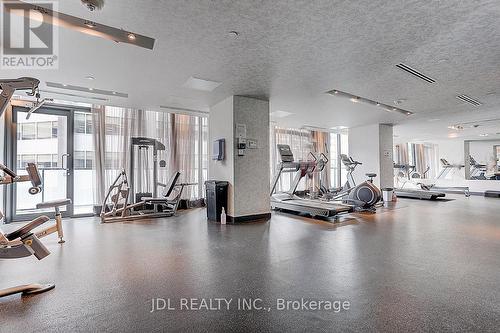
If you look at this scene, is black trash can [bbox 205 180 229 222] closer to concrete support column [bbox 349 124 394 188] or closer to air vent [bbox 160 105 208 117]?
air vent [bbox 160 105 208 117]

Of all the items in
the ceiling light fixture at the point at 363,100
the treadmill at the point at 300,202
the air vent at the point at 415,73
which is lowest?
the treadmill at the point at 300,202

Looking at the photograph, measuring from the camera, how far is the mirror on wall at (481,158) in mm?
12258

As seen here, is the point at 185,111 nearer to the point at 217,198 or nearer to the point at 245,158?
the point at 245,158

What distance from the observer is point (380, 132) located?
868cm

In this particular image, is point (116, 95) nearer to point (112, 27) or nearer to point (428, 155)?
point (112, 27)

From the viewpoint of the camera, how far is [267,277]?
2.56m

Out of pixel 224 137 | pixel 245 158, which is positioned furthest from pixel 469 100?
pixel 224 137

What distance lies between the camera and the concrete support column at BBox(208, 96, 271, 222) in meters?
5.31

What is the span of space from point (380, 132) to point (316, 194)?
3.14m

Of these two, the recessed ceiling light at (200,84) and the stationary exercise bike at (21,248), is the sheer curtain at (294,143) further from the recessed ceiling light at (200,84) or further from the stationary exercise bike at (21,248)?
the stationary exercise bike at (21,248)

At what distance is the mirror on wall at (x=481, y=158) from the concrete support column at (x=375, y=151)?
673 centimetres

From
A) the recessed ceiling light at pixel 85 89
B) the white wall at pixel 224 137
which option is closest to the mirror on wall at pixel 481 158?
the white wall at pixel 224 137

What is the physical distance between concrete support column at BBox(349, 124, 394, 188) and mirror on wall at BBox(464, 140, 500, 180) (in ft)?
22.1

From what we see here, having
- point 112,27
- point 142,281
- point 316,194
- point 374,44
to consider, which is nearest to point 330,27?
point 374,44
